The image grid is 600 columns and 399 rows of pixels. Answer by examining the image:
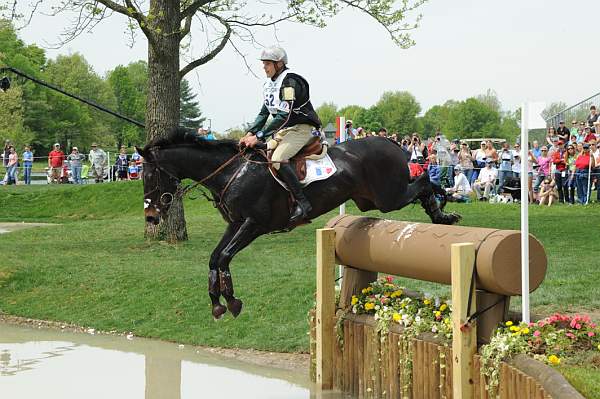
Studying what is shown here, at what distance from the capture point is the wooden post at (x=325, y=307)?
9758 mm

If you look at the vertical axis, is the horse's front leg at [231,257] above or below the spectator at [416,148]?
below

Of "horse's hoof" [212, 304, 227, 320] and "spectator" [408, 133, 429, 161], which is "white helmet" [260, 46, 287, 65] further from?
"spectator" [408, 133, 429, 161]

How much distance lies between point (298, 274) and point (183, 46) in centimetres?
999

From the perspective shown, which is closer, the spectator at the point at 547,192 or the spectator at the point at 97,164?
the spectator at the point at 547,192

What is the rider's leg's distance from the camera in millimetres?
9719

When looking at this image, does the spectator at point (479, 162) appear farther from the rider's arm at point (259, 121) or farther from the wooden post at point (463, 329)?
the wooden post at point (463, 329)

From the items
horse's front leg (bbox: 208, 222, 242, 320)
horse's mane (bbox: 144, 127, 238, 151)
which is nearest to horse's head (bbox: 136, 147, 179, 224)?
horse's mane (bbox: 144, 127, 238, 151)

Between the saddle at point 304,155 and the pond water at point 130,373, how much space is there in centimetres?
232

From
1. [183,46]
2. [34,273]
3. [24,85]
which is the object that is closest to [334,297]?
[34,273]

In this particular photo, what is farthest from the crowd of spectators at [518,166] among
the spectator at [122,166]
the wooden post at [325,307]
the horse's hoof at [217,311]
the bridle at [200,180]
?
the spectator at [122,166]

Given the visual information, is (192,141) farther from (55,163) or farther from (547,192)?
(55,163)

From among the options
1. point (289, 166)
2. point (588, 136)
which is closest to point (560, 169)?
point (588, 136)

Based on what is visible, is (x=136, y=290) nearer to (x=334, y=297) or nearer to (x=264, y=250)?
(x=264, y=250)

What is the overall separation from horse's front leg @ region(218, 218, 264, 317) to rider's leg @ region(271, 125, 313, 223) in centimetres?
52
